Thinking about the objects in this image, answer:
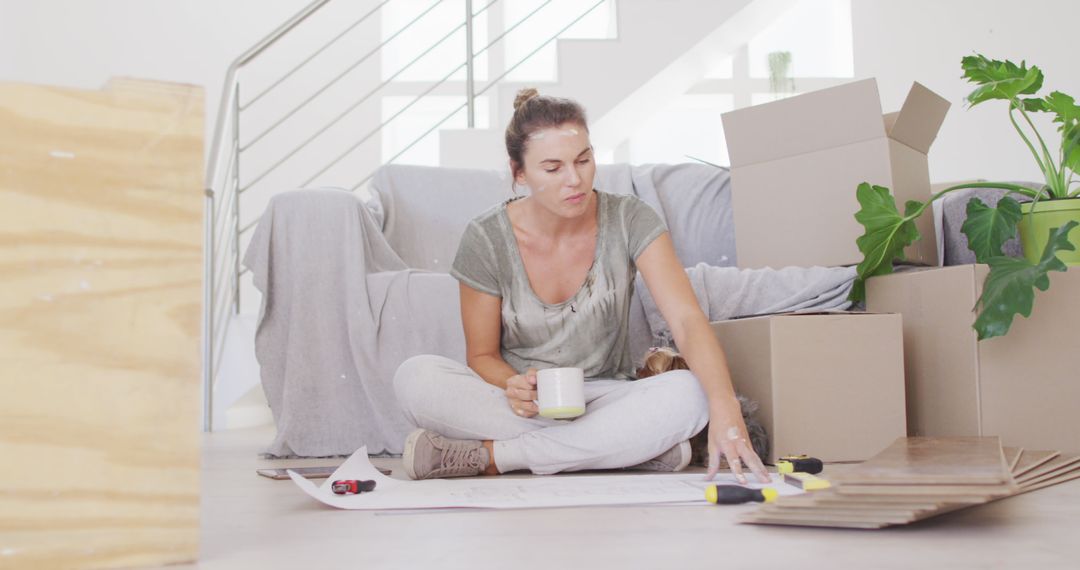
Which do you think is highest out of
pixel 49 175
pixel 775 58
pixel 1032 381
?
pixel 775 58

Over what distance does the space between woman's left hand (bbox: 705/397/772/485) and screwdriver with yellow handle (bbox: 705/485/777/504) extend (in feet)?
0.39

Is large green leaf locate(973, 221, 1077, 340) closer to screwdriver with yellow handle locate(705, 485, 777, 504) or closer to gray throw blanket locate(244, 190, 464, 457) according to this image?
screwdriver with yellow handle locate(705, 485, 777, 504)

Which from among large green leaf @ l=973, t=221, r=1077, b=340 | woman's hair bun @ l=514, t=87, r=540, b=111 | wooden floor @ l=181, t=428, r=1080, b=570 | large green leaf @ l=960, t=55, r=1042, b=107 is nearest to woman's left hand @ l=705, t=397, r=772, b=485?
wooden floor @ l=181, t=428, r=1080, b=570

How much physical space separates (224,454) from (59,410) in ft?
5.11

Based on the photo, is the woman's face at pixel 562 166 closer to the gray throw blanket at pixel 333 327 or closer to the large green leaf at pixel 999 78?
the gray throw blanket at pixel 333 327

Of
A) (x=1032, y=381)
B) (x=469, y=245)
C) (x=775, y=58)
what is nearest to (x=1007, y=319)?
(x=1032, y=381)

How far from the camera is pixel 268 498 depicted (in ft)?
4.48

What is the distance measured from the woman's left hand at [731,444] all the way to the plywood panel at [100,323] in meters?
0.70

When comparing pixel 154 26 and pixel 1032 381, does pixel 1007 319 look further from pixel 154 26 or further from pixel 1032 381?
pixel 154 26

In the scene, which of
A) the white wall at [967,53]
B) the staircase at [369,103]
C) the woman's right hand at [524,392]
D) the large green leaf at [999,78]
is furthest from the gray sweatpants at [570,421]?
the white wall at [967,53]

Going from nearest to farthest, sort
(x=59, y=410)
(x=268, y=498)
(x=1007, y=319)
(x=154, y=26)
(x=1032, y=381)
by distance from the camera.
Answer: (x=59, y=410)
(x=268, y=498)
(x=1007, y=319)
(x=1032, y=381)
(x=154, y=26)

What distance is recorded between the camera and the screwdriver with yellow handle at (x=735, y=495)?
1.16 m

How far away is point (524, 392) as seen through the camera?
148 cm

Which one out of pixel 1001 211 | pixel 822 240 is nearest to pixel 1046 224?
pixel 1001 211
